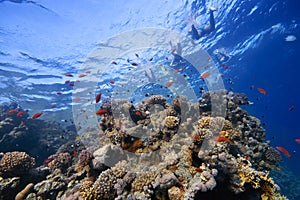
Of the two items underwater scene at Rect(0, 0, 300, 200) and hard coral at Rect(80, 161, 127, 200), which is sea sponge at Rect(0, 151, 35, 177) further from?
hard coral at Rect(80, 161, 127, 200)

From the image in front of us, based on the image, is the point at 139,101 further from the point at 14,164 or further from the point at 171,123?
the point at 14,164

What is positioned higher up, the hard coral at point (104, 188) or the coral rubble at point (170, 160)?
the coral rubble at point (170, 160)

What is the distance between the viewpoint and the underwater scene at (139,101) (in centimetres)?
480

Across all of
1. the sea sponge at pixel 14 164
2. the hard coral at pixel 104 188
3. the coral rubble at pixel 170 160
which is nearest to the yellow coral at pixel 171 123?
the coral rubble at pixel 170 160

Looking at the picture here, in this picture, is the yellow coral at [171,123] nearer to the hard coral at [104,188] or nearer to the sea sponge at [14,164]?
the hard coral at [104,188]

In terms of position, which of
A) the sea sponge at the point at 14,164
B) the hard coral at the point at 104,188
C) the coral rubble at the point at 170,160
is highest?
the coral rubble at the point at 170,160

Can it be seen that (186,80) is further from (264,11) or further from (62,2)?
(62,2)

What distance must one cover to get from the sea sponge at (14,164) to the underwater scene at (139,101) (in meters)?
0.04

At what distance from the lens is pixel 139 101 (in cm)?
2142

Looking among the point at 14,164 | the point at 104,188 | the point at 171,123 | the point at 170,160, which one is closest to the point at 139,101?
the point at 171,123

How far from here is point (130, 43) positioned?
64.4 ft

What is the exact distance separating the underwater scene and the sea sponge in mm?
38

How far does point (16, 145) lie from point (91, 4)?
12.7m

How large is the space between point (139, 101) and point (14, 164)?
50.4 feet
